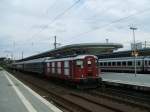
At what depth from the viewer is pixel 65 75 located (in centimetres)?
2967

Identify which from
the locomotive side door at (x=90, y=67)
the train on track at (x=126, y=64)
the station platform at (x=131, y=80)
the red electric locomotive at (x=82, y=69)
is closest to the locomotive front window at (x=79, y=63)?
the red electric locomotive at (x=82, y=69)

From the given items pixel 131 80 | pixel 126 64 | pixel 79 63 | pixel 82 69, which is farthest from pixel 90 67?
pixel 126 64

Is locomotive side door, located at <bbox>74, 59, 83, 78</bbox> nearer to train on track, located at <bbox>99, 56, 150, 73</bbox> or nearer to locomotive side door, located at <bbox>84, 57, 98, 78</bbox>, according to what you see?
locomotive side door, located at <bbox>84, 57, 98, 78</bbox>

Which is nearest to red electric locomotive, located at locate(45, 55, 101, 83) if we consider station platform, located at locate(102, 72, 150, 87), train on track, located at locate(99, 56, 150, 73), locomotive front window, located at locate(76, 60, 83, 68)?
locomotive front window, located at locate(76, 60, 83, 68)

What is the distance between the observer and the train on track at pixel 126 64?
157 ft

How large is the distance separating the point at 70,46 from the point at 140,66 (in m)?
12.9

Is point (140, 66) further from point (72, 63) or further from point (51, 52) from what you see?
point (72, 63)

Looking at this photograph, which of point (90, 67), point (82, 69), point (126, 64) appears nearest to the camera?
point (82, 69)

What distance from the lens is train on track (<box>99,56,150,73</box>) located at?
48.0 meters

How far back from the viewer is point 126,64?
171 ft

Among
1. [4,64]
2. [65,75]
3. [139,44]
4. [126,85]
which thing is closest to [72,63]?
[65,75]

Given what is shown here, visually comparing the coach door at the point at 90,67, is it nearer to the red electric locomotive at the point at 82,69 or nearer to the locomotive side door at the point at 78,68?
the red electric locomotive at the point at 82,69

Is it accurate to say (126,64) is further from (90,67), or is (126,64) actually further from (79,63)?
(79,63)

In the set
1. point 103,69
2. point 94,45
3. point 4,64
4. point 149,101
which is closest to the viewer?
point 149,101
